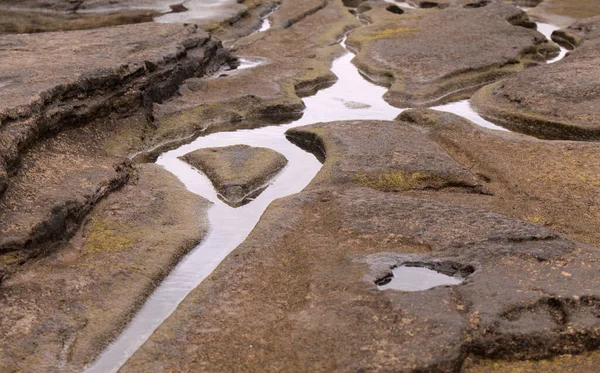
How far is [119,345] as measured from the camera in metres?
6.19

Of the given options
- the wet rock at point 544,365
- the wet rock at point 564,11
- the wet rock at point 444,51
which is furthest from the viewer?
the wet rock at point 564,11

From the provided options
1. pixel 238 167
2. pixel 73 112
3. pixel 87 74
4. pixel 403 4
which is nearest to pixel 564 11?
pixel 403 4

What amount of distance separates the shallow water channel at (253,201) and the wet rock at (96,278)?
0.11 m

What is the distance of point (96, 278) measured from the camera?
6.92m

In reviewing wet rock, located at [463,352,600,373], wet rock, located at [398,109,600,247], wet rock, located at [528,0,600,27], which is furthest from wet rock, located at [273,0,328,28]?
wet rock, located at [463,352,600,373]

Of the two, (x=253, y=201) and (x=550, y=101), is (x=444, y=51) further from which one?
(x=253, y=201)

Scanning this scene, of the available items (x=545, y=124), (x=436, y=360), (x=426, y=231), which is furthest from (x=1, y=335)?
(x=545, y=124)

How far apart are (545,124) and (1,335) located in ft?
27.3

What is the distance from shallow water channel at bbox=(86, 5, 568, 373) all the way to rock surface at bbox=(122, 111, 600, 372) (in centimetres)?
35

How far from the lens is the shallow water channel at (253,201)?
6.51m

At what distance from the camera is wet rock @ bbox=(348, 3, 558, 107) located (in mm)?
13594

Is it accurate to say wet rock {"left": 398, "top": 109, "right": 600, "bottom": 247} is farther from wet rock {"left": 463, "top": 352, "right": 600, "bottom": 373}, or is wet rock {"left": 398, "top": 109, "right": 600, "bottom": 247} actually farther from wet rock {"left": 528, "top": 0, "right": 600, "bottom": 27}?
wet rock {"left": 528, "top": 0, "right": 600, "bottom": 27}

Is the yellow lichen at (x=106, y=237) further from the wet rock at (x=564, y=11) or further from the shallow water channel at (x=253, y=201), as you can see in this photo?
the wet rock at (x=564, y=11)

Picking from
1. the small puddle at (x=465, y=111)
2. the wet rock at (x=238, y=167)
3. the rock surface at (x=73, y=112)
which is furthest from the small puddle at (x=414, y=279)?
the small puddle at (x=465, y=111)
